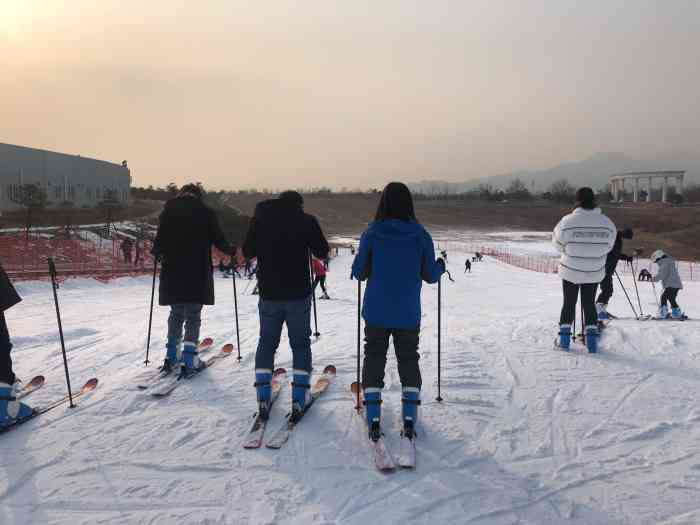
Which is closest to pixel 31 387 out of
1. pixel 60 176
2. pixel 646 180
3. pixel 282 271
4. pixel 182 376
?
pixel 182 376

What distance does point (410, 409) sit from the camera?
3748 mm

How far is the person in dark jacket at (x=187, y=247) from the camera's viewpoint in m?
5.09

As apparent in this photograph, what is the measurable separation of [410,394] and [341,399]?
105 cm

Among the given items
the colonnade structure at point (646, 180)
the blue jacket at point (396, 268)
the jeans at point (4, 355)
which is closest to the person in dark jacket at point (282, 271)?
the blue jacket at point (396, 268)

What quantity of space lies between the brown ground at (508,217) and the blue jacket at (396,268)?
177 ft

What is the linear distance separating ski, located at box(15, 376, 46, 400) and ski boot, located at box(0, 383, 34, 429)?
2.84ft

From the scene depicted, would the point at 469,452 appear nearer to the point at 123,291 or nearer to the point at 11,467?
the point at 11,467

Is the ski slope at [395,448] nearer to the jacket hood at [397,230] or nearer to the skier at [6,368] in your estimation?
the skier at [6,368]

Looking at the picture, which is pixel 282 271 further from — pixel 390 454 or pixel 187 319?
pixel 187 319

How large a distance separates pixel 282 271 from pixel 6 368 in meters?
2.32

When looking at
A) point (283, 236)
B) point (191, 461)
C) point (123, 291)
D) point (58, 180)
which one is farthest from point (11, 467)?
point (58, 180)

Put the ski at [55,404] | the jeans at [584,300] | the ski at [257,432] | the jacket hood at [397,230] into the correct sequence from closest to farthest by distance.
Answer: the jacket hood at [397,230] < the ski at [257,432] < the ski at [55,404] < the jeans at [584,300]

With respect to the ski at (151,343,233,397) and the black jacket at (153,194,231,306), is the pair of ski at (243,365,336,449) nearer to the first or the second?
the ski at (151,343,233,397)

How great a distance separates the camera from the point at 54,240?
25.6 metres
